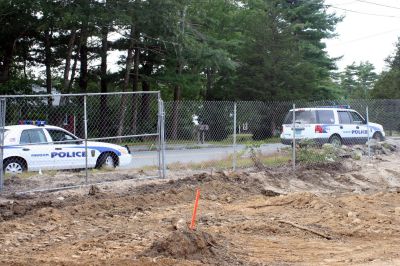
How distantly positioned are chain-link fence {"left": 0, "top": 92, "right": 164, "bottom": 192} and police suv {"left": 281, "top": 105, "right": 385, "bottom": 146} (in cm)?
513

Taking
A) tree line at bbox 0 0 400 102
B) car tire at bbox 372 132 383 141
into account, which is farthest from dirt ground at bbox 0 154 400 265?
tree line at bbox 0 0 400 102

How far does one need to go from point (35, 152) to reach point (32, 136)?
545mm

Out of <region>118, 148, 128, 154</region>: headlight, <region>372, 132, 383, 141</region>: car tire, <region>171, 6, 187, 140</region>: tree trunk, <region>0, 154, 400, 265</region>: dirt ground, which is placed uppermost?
<region>171, 6, 187, 140</region>: tree trunk

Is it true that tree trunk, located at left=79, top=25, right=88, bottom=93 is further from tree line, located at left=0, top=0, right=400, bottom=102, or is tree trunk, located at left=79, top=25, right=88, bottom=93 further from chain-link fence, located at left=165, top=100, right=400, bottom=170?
chain-link fence, located at left=165, top=100, right=400, bottom=170

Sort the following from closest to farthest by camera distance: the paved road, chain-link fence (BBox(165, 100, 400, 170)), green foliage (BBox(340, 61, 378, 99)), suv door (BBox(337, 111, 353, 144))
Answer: chain-link fence (BBox(165, 100, 400, 170)), the paved road, suv door (BBox(337, 111, 353, 144)), green foliage (BBox(340, 61, 378, 99))

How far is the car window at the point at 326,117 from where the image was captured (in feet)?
67.8

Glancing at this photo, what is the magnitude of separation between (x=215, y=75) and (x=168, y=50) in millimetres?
9958

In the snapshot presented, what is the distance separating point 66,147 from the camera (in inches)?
565

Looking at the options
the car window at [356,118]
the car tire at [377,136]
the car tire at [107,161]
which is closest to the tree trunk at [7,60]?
the car tire at [107,161]

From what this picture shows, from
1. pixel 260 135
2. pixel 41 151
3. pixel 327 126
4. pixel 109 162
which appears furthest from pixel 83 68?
pixel 41 151

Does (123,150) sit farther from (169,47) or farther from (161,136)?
(169,47)

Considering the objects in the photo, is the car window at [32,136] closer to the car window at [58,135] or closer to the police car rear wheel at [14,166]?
the car window at [58,135]

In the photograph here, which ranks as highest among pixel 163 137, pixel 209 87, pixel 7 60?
pixel 7 60

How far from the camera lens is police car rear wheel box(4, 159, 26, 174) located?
13758mm
